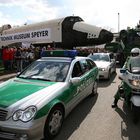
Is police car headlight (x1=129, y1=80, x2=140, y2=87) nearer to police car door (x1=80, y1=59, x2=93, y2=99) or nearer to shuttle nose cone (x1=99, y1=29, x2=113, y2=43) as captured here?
police car door (x1=80, y1=59, x2=93, y2=99)

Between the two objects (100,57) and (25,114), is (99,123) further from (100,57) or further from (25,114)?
(100,57)

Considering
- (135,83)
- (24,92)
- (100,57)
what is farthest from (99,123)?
(100,57)

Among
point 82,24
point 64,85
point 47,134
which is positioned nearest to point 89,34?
point 82,24

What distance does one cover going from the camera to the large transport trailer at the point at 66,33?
17.3m

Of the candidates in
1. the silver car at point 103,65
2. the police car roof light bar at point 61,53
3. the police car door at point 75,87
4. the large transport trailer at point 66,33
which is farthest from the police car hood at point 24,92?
the large transport trailer at point 66,33

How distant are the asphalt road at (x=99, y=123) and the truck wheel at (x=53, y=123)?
168 millimetres

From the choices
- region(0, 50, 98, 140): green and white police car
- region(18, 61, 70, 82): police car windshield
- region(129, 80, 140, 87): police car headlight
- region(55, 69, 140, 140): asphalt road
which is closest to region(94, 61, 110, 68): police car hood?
region(55, 69, 140, 140): asphalt road

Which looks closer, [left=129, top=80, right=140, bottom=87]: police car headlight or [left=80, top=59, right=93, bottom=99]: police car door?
[left=129, top=80, right=140, bottom=87]: police car headlight

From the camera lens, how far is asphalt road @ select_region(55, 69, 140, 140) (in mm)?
5301

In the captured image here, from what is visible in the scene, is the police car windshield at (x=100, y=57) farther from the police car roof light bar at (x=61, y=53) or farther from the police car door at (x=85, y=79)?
the police car roof light bar at (x=61, y=53)

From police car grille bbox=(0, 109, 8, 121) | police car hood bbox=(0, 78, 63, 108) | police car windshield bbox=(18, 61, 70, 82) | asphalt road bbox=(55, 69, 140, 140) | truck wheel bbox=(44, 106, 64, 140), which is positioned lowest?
asphalt road bbox=(55, 69, 140, 140)

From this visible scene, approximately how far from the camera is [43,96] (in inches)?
199

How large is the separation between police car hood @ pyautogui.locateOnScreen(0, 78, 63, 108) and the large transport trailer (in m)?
11.8

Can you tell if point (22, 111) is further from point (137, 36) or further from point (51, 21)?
point (137, 36)
